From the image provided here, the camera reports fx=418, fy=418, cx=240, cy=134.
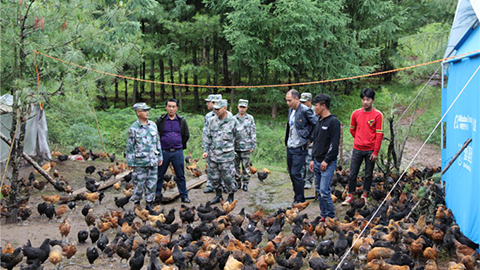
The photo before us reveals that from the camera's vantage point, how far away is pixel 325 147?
257 inches

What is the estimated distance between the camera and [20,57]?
7375 mm

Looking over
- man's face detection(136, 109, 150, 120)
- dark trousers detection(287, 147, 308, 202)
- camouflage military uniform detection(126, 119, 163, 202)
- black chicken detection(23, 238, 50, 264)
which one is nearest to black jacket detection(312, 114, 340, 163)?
dark trousers detection(287, 147, 308, 202)

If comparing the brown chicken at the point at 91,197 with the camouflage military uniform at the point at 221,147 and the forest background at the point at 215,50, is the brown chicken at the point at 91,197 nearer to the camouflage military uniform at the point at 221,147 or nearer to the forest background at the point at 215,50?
the forest background at the point at 215,50

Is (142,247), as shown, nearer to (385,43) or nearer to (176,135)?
(176,135)

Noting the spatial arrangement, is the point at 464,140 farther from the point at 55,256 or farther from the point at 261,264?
the point at 55,256

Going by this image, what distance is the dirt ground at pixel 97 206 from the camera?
21.4 feet

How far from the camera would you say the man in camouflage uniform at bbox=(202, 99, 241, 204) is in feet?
26.5

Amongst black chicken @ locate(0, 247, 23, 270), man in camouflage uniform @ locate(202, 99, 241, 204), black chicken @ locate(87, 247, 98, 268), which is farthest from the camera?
man in camouflage uniform @ locate(202, 99, 241, 204)

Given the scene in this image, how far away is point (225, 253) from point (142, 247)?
117 cm

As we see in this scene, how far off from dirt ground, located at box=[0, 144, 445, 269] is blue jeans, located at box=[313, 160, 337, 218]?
80 cm

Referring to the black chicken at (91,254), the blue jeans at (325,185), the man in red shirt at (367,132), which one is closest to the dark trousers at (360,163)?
the man in red shirt at (367,132)

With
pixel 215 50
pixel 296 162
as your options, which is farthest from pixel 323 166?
pixel 215 50

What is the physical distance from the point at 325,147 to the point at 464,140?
194 centimetres

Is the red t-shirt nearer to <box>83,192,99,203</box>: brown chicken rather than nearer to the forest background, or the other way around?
the forest background
